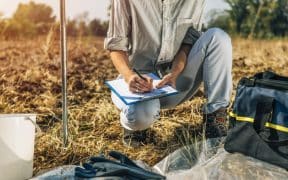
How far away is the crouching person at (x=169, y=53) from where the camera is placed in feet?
5.43

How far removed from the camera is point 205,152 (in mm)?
1638

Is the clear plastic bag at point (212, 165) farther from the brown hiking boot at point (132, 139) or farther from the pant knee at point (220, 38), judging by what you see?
the pant knee at point (220, 38)

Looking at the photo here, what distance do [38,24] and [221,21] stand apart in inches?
26.1

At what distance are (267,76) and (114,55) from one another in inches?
19.6

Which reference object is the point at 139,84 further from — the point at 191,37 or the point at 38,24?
the point at 38,24

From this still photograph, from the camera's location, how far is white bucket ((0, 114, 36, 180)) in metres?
1.45

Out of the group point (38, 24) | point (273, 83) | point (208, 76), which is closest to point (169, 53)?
point (208, 76)

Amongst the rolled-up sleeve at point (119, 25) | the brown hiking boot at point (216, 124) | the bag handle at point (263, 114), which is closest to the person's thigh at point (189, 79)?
the brown hiking boot at point (216, 124)

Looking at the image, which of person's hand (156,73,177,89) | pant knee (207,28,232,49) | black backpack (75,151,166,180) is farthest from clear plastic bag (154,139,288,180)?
pant knee (207,28,232,49)

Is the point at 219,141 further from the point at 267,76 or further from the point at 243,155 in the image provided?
the point at 267,76

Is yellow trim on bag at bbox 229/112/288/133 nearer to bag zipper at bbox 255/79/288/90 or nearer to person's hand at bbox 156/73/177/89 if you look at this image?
bag zipper at bbox 255/79/288/90

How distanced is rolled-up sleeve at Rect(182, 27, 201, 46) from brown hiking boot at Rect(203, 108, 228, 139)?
253 millimetres

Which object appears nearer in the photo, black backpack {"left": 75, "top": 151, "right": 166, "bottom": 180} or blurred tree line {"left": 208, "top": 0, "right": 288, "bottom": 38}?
black backpack {"left": 75, "top": 151, "right": 166, "bottom": 180}

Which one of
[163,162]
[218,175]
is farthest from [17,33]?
[218,175]
